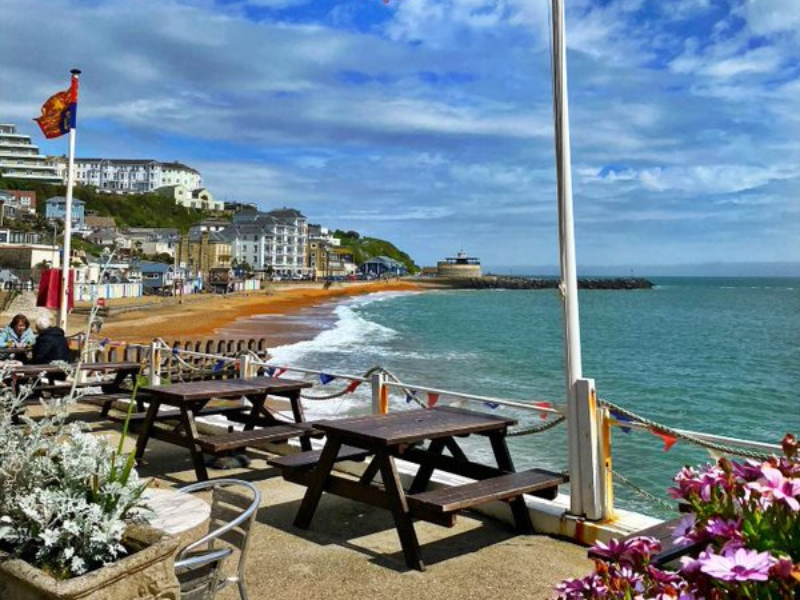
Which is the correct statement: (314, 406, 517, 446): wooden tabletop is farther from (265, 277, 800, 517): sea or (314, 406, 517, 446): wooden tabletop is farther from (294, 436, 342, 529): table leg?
(265, 277, 800, 517): sea

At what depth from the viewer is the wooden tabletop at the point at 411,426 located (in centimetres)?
508

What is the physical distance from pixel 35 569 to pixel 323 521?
139 inches

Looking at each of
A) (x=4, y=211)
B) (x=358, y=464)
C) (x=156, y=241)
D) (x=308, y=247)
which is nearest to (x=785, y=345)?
(x=358, y=464)

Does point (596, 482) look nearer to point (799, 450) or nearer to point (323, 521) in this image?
point (323, 521)

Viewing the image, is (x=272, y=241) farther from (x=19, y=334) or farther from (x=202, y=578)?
(x=202, y=578)

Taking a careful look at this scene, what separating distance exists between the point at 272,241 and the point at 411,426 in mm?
157922

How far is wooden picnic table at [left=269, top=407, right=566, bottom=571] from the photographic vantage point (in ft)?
16.0

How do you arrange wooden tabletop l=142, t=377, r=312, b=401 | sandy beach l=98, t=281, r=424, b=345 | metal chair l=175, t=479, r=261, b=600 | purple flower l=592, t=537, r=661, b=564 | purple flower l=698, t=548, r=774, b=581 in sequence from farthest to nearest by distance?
sandy beach l=98, t=281, r=424, b=345
wooden tabletop l=142, t=377, r=312, b=401
metal chair l=175, t=479, r=261, b=600
purple flower l=592, t=537, r=661, b=564
purple flower l=698, t=548, r=774, b=581

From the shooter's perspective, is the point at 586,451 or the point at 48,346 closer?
the point at 586,451

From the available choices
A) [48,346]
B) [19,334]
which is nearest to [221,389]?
[48,346]

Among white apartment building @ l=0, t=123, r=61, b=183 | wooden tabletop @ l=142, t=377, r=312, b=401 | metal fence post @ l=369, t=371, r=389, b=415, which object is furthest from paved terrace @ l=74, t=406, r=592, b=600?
white apartment building @ l=0, t=123, r=61, b=183

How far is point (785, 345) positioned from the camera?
162ft

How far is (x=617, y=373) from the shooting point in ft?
107

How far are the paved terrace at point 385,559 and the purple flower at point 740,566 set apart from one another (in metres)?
3.07
